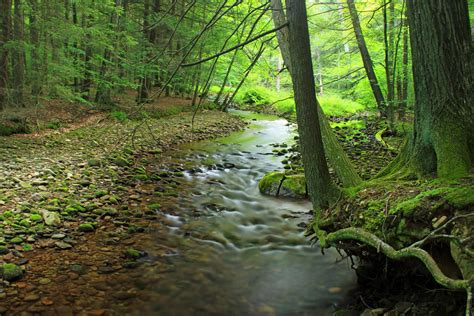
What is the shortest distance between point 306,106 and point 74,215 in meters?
4.30

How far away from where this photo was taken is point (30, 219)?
534 cm

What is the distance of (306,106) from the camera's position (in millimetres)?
3945

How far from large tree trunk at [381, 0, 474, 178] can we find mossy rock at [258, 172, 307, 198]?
13.4ft

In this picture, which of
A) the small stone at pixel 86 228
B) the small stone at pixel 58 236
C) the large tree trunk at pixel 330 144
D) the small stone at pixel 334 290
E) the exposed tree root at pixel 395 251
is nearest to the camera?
the exposed tree root at pixel 395 251

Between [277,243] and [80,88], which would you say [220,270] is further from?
[80,88]

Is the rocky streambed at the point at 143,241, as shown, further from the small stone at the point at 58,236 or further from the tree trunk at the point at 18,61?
→ the tree trunk at the point at 18,61

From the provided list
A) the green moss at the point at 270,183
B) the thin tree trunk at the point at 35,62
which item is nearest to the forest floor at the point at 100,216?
the thin tree trunk at the point at 35,62

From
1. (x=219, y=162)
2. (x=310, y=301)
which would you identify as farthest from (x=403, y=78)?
(x=310, y=301)

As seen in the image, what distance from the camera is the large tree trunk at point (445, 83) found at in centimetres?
356

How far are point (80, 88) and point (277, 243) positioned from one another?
12236mm

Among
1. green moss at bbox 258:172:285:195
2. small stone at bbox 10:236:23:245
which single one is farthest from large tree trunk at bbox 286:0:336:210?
small stone at bbox 10:236:23:245

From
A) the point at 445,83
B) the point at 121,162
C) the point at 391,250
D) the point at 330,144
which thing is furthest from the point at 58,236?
the point at 445,83

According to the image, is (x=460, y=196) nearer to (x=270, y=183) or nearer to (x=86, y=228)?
(x=86, y=228)

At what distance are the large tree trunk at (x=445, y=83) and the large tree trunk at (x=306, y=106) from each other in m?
1.13
